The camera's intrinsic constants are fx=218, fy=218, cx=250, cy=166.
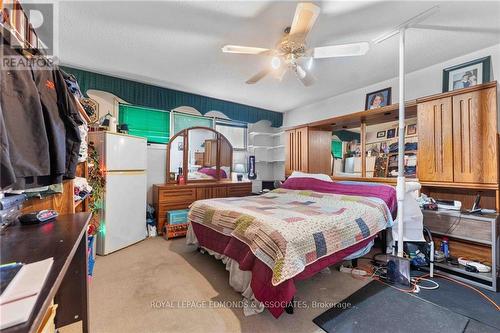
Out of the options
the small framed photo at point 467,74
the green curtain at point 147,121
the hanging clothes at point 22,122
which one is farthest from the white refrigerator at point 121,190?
the small framed photo at point 467,74

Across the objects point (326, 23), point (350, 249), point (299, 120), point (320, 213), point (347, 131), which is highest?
point (326, 23)

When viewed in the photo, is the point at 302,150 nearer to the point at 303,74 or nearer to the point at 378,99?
the point at 378,99

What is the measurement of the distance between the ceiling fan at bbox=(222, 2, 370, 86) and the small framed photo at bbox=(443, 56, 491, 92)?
64.0 inches

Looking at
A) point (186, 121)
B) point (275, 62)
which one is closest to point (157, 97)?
point (186, 121)

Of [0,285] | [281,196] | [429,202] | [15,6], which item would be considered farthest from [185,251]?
[429,202]

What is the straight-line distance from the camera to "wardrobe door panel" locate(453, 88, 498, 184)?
2.14 metres

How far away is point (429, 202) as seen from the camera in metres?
2.53

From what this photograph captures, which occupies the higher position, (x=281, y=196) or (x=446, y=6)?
(x=446, y=6)

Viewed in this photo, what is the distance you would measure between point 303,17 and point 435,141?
215 centimetres

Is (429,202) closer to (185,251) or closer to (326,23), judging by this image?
(326,23)

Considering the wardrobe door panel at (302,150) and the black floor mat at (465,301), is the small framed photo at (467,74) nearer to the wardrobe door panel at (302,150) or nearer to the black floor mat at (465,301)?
the wardrobe door panel at (302,150)

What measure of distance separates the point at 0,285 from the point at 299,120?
4758 millimetres

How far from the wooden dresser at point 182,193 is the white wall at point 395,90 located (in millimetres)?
2120

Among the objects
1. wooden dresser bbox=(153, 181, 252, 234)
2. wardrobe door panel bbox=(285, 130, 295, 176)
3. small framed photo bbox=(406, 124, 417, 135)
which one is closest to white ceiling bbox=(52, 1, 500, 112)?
small framed photo bbox=(406, 124, 417, 135)
